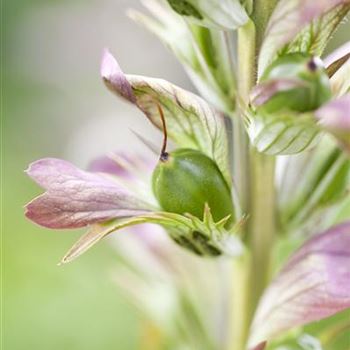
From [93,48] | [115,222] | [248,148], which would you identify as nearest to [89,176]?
[115,222]

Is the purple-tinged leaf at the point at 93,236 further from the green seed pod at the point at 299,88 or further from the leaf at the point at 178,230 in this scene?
the green seed pod at the point at 299,88

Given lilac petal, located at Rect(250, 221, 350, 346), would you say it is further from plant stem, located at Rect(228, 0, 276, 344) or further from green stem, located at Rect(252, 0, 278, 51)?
green stem, located at Rect(252, 0, 278, 51)

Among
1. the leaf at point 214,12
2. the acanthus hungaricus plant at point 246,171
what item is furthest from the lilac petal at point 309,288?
the leaf at point 214,12

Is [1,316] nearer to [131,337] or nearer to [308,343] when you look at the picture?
[131,337]

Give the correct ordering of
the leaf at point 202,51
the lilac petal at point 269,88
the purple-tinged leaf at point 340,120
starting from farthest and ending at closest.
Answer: the leaf at point 202,51 < the lilac petal at point 269,88 < the purple-tinged leaf at point 340,120

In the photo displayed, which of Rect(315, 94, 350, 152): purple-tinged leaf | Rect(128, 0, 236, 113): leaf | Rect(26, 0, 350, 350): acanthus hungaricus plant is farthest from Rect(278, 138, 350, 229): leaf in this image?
Rect(315, 94, 350, 152): purple-tinged leaf

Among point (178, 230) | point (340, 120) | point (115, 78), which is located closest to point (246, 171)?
point (178, 230)

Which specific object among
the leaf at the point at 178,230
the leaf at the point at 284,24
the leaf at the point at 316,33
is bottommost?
the leaf at the point at 178,230
